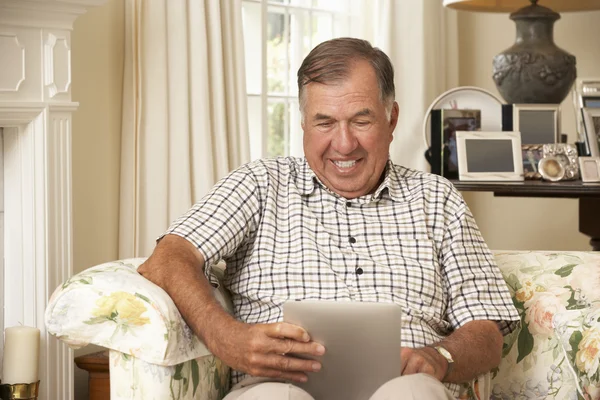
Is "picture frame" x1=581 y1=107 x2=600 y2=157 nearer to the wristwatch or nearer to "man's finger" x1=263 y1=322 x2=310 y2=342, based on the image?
the wristwatch

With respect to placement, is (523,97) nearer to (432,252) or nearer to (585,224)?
(585,224)

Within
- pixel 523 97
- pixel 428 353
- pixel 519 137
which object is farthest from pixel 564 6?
pixel 428 353

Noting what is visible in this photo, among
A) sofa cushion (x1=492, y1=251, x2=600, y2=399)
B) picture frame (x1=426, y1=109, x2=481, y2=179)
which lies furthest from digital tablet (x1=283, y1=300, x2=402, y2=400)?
picture frame (x1=426, y1=109, x2=481, y2=179)

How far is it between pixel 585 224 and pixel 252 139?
3.98 ft

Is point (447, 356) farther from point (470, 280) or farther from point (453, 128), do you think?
point (453, 128)

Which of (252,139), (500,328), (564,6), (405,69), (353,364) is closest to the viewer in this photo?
(353,364)

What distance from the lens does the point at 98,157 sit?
9.12 ft

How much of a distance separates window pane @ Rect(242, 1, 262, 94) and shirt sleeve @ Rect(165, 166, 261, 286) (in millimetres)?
1454

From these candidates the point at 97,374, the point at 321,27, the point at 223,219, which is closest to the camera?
the point at 223,219

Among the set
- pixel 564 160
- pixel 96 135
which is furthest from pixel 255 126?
pixel 564 160

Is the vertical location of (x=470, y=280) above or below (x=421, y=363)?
above

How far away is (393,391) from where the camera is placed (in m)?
1.55

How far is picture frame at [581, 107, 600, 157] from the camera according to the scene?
3197mm

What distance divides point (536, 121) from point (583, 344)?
5.45 ft
